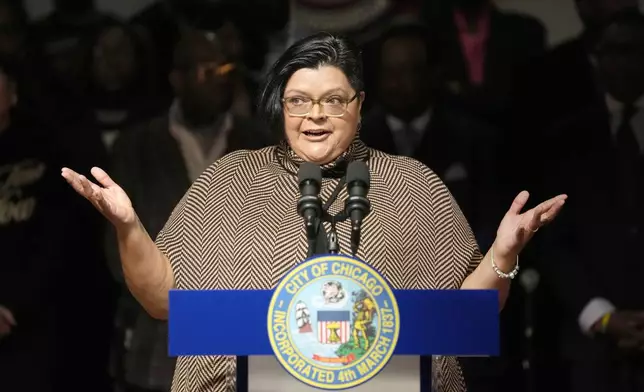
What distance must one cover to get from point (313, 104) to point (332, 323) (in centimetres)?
73

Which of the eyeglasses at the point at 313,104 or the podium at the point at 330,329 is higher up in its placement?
the eyeglasses at the point at 313,104

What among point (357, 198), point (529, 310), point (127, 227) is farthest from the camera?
point (529, 310)

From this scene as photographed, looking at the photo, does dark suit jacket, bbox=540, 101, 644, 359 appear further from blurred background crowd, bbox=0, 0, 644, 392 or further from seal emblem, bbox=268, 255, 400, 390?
seal emblem, bbox=268, 255, 400, 390

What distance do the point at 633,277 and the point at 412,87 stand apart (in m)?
1.20

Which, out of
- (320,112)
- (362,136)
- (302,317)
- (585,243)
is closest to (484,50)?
(362,136)

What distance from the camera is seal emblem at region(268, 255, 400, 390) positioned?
2.06 m

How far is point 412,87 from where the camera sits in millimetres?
4660

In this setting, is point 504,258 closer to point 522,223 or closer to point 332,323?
point 522,223

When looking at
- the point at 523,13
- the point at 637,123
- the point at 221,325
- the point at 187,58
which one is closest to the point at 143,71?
the point at 187,58

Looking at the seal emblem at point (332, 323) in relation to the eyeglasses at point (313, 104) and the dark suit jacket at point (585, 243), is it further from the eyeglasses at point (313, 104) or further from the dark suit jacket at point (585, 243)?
the dark suit jacket at point (585, 243)

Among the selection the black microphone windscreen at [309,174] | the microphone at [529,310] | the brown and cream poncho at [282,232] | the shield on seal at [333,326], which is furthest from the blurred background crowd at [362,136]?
the shield on seal at [333,326]

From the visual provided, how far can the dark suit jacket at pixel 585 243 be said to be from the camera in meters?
4.53

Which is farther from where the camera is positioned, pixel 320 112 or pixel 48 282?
pixel 48 282

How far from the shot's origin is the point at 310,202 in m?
2.17
